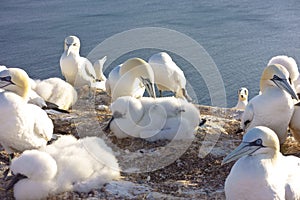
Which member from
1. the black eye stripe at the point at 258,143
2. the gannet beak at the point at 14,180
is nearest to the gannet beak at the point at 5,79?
the gannet beak at the point at 14,180

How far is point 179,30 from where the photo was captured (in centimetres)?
1419

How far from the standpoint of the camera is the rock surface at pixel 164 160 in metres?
4.88

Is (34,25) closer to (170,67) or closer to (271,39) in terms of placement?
(271,39)

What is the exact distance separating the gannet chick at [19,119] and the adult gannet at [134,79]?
156 cm

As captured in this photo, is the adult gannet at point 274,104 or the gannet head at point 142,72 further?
the gannet head at point 142,72

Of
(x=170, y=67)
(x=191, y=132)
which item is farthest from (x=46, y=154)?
(x=170, y=67)

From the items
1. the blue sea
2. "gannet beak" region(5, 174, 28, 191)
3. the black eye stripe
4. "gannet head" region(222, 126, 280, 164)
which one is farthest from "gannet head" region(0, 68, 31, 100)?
the blue sea

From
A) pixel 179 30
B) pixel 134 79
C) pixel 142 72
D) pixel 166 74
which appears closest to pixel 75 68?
pixel 166 74

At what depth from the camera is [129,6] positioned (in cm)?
1683

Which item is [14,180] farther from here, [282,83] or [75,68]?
[75,68]

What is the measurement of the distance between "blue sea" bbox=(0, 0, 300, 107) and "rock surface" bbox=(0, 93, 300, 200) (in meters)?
3.64

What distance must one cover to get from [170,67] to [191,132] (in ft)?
5.18

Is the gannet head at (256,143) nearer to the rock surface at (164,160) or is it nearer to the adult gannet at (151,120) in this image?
the rock surface at (164,160)

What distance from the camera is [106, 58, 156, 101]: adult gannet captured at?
686 centimetres
